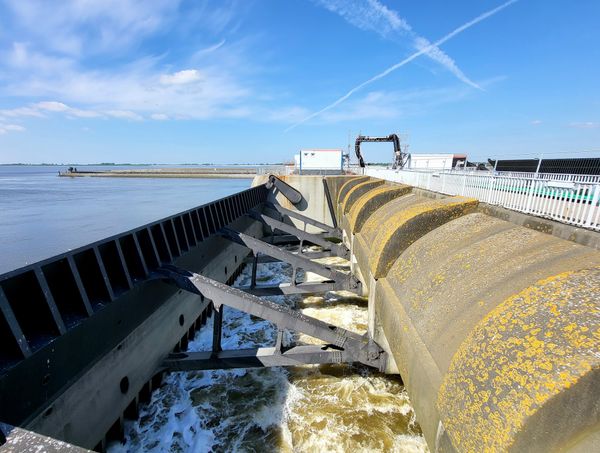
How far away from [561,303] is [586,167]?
780 inches

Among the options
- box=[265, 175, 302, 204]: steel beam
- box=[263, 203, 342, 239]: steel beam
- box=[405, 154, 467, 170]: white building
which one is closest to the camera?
box=[263, 203, 342, 239]: steel beam

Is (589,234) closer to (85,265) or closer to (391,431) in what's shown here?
(391,431)

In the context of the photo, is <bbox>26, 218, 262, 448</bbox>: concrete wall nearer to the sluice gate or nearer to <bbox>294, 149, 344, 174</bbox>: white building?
the sluice gate

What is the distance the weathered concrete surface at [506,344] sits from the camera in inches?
90.7

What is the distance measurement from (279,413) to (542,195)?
716cm

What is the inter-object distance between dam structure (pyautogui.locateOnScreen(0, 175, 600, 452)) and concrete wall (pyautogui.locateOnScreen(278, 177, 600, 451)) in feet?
0.05

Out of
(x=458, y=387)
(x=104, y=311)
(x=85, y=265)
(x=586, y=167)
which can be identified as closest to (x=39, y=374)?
(x=104, y=311)

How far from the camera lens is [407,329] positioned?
4.87 m

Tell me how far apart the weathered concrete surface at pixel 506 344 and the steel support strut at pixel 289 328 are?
1789 millimetres

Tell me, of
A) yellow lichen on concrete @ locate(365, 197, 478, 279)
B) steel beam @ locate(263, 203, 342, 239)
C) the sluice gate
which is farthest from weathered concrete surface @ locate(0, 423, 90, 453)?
steel beam @ locate(263, 203, 342, 239)

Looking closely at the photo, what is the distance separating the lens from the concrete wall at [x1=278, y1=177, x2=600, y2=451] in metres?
2.32

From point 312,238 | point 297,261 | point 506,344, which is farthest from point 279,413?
point 312,238

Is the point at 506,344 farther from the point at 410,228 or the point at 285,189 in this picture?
the point at 285,189

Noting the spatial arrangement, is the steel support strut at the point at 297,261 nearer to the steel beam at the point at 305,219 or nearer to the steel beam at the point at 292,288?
the steel beam at the point at 292,288
